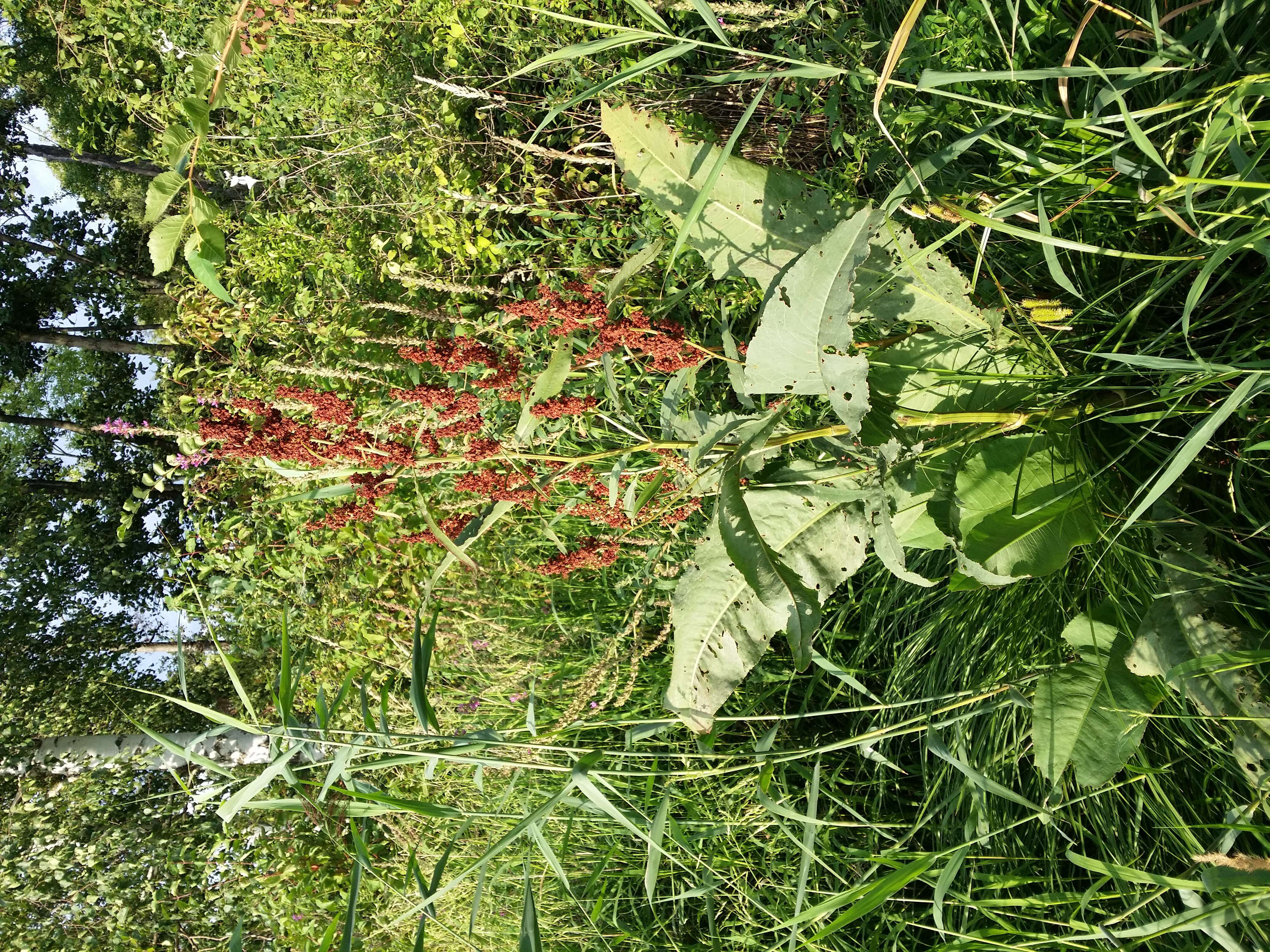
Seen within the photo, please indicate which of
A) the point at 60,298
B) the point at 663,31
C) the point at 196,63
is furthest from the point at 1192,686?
the point at 60,298

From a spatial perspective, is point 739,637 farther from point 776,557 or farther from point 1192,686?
point 1192,686

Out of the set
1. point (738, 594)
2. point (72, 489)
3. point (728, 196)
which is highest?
point (72, 489)

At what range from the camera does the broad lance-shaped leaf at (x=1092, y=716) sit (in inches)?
55.7

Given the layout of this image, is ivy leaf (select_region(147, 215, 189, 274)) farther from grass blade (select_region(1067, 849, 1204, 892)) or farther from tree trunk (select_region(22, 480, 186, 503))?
tree trunk (select_region(22, 480, 186, 503))

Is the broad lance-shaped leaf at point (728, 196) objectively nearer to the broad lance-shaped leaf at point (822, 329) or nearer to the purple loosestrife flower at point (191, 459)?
the broad lance-shaped leaf at point (822, 329)

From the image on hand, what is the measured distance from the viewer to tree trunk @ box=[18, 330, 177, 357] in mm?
9633

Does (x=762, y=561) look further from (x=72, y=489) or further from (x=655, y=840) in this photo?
(x=72, y=489)

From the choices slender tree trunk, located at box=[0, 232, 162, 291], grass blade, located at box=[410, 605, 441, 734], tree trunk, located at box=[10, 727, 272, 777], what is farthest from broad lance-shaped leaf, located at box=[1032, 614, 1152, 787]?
slender tree trunk, located at box=[0, 232, 162, 291]

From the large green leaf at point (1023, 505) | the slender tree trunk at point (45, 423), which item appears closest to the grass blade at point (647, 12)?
the large green leaf at point (1023, 505)

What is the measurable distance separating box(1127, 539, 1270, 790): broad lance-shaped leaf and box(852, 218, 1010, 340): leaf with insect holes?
59cm

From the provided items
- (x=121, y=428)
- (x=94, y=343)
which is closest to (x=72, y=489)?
(x=94, y=343)

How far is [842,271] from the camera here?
1302mm

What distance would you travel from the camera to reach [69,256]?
10922 millimetres

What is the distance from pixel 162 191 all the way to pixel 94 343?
11.0m
